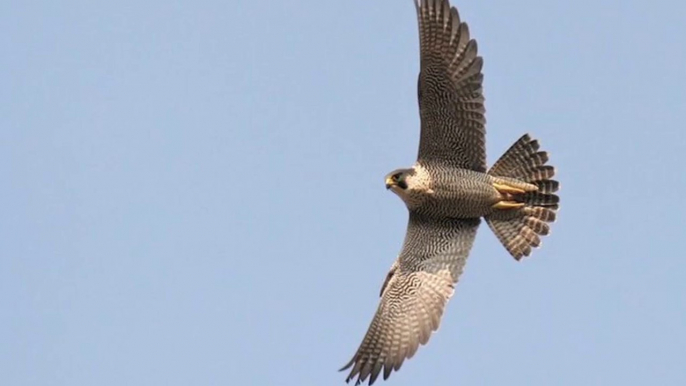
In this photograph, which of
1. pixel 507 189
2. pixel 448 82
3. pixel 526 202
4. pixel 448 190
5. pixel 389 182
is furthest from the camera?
pixel 526 202

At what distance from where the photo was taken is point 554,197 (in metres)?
21.3

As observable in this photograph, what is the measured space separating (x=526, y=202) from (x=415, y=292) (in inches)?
76.7

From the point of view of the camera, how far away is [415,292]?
69.8ft

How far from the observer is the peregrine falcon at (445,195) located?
20172 millimetres

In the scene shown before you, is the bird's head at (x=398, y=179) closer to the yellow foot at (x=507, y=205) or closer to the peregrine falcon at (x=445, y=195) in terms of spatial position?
the peregrine falcon at (x=445, y=195)

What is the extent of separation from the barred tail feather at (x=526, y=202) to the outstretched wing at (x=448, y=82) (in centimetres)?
69

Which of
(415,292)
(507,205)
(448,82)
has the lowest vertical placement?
(415,292)

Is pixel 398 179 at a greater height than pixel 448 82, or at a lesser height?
lesser

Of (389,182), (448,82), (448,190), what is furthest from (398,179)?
(448,82)

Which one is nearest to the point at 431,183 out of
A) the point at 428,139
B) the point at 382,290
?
the point at 428,139

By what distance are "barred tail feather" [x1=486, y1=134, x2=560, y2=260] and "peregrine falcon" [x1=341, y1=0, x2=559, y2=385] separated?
0.5 inches

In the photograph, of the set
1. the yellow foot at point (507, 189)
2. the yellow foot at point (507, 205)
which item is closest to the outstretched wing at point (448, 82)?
the yellow foot at point (507, 189)

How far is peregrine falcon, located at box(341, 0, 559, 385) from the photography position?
20172mm

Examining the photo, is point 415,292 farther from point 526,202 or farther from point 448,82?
point 448,82
